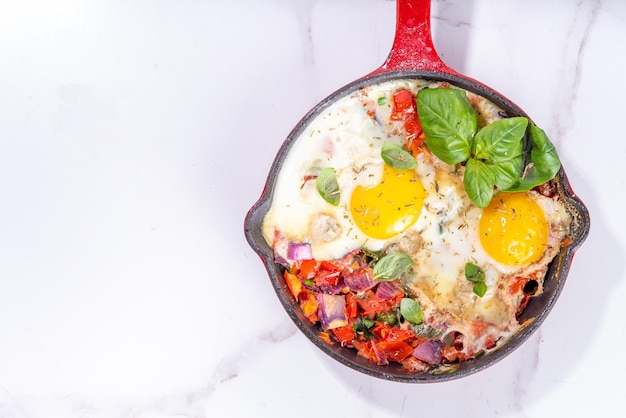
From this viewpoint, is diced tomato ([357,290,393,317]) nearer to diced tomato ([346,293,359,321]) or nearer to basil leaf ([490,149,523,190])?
diced tomato ([346,293,359,321])

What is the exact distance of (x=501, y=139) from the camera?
2.82 metres

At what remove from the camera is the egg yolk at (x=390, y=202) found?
299 centimetres

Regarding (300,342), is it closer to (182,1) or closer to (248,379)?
(248,379)

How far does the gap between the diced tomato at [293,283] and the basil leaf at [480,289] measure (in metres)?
0.68

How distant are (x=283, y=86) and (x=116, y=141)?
77 cm

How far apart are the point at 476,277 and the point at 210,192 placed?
1.21 m

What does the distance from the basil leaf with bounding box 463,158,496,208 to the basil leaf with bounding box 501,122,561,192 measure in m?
0.07

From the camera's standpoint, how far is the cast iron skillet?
295cm

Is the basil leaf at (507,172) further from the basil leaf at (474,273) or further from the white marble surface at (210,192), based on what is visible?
the white marble surface at (210,192)

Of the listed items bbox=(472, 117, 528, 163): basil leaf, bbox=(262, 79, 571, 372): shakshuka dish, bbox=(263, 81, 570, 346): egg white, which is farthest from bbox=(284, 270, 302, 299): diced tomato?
bbox=(472, 117, 528, 163): basil leaf

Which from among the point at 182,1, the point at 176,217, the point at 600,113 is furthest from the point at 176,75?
the point at 600,113

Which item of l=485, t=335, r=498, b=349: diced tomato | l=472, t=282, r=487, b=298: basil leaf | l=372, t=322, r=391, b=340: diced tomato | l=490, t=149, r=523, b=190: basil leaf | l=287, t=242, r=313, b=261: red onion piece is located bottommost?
l=485, t=335, r=498, b=349: diced tomato

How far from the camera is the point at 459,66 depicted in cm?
343

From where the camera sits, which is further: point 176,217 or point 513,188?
point 176,217
